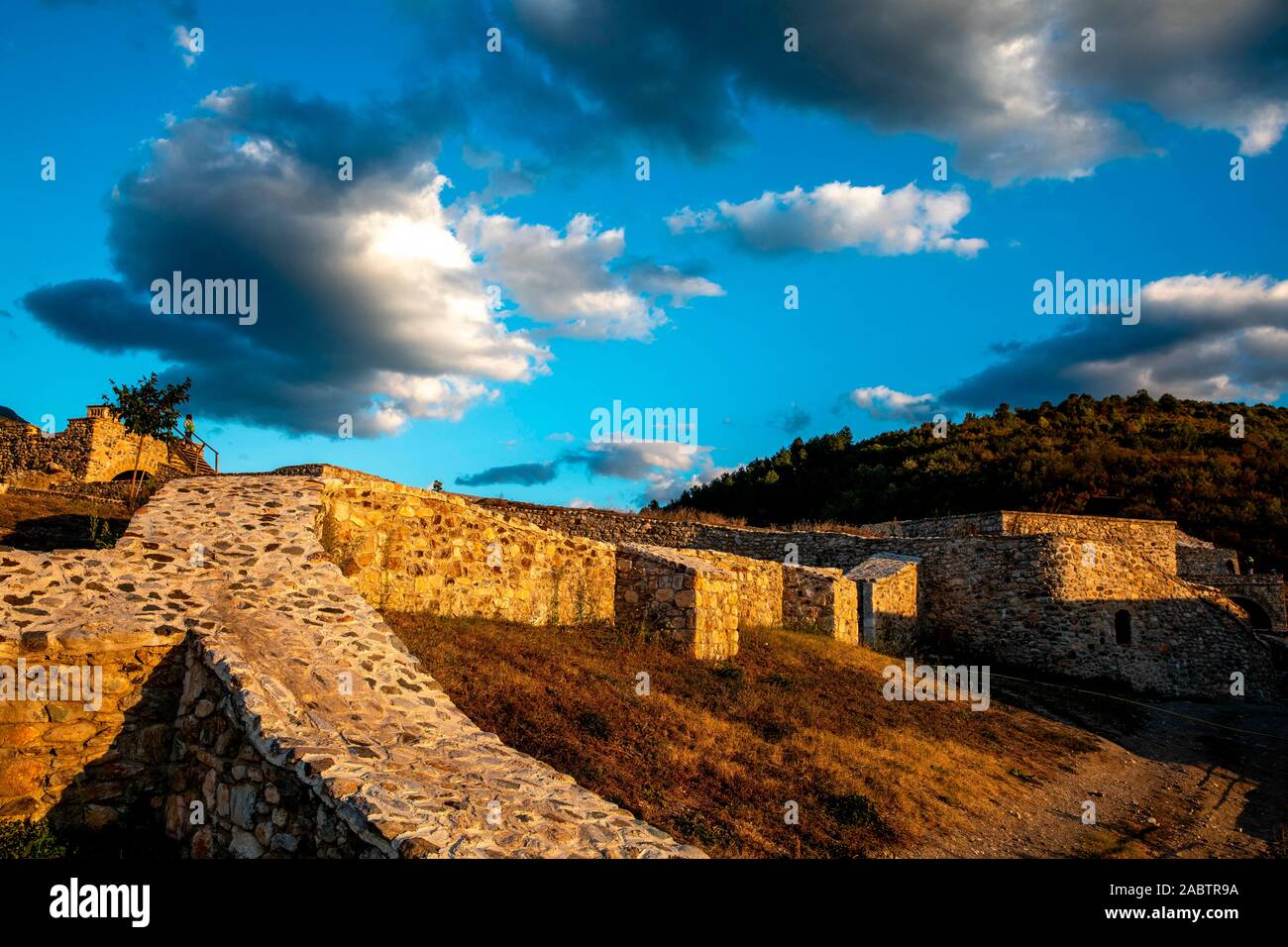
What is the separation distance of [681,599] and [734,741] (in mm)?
3902

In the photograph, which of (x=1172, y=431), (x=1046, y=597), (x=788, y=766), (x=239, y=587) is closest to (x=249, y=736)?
(x=239, y=587)

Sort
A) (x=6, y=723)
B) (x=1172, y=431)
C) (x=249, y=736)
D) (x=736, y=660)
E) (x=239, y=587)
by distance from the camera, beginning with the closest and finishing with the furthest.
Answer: (x=249, y=736) < (x=6, y=723) < (x=239, y=587) < (x=736, y=660) < (x=1172, y=431)

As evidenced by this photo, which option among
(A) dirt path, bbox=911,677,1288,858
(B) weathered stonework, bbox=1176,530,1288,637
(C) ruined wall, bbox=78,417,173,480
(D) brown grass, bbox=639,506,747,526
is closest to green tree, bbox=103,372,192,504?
(C) ruined wall, bbox=78,417,173,480

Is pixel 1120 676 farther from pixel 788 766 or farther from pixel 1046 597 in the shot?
pixel 788 766

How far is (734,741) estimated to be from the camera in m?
9.06

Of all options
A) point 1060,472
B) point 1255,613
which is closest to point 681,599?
point 1255,613

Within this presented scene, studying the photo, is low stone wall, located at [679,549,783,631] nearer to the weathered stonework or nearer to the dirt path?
the dirt path

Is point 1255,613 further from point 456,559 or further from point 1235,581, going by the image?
point 456,559

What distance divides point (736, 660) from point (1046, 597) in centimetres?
1544

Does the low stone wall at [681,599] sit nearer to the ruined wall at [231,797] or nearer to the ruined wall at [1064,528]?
the ruined wall at [231,797]

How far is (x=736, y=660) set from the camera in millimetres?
13094

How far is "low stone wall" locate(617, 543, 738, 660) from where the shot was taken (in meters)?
12.6

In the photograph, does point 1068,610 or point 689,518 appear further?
point 689,518

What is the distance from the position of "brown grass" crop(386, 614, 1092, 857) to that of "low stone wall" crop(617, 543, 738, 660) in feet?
1.49
